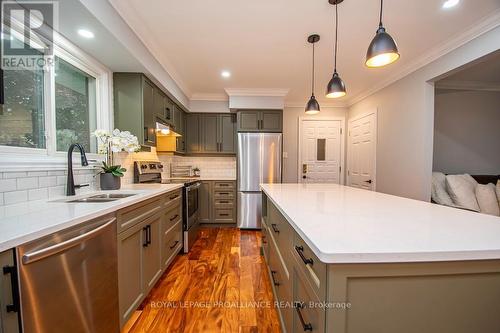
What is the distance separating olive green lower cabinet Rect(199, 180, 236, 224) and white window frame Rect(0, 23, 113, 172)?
2033mm

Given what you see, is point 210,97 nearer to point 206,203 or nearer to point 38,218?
point 206,203

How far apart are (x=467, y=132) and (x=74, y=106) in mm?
5489

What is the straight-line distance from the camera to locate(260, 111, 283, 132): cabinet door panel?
3.91 meters

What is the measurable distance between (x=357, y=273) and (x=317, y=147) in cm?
418

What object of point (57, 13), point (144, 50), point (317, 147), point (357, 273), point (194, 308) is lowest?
point (194, 308)

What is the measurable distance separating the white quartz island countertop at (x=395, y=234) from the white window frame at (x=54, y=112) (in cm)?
171

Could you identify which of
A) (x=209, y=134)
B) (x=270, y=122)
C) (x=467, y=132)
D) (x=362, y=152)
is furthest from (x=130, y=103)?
(x=467, y=132)

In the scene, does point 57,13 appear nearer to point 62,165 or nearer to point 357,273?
point 62,165

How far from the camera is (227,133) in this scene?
4.23m

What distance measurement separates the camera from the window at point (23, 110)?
1.34 meters

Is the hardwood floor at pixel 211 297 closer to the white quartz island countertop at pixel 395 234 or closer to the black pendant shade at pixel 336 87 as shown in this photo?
the white quartz island countertop at pixel 395 234

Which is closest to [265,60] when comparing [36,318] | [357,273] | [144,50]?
[144,50]

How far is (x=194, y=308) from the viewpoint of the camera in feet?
5.64

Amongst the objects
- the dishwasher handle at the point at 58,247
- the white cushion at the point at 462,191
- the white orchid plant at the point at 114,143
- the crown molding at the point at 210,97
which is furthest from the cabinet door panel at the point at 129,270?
the white cushion at the point at 462,191
